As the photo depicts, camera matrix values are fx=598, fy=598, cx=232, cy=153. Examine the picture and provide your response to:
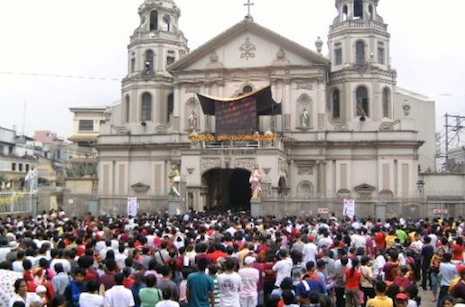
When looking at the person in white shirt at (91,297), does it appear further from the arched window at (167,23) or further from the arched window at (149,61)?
the arched window at (167,23)

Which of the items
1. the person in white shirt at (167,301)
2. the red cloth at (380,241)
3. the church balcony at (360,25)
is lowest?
the person in white shirt at (167,301)

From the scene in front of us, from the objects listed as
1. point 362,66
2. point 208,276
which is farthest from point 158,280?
point 362,66

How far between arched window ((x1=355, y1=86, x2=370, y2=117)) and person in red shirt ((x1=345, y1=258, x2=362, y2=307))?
4105 cm

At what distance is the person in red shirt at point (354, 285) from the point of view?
13.6 metres

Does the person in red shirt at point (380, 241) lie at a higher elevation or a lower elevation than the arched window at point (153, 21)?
lower

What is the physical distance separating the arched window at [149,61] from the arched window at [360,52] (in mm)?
19519

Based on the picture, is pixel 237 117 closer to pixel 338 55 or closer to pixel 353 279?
pixel 338 55

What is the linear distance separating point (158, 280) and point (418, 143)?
140 feet

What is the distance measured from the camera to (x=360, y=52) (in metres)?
54.5

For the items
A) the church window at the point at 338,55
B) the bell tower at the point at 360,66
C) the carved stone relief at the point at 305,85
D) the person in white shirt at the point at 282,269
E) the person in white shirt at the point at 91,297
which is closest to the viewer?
the person in white shirt at the point at 91,297

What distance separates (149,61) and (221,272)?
49.1 metres

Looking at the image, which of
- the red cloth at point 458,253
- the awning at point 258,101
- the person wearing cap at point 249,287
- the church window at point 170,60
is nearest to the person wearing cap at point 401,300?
the person wearing cap at point 249,287

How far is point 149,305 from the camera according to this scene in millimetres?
10320

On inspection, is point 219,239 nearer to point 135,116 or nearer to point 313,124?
point 313,124
